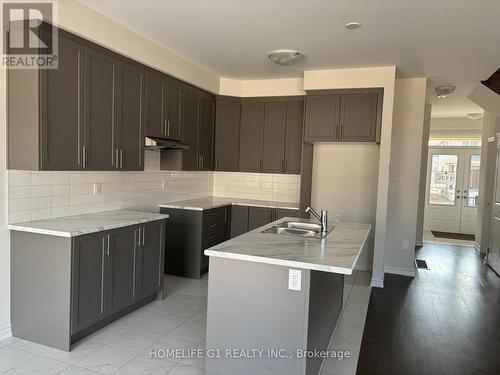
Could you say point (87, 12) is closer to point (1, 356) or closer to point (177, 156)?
point (177, 156)

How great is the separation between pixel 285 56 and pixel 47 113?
2.48 meters

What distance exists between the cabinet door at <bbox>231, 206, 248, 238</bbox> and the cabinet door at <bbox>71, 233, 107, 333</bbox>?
2.47 meters

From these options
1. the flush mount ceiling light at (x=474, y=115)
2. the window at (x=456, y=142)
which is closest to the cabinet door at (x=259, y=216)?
the flush mount ceiling light at (x=474, y=115)

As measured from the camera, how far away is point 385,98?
4574mm

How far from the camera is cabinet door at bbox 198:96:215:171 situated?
5.17 metres

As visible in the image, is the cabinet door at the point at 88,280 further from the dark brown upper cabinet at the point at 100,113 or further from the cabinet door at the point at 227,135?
the cabinet door at the point at 227,135

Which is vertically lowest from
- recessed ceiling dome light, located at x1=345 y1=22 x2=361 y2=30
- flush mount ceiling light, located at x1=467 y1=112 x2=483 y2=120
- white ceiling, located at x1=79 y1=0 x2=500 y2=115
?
recessed ceiling dome light, located at x1=345 y1=22 x2=361 y2=30

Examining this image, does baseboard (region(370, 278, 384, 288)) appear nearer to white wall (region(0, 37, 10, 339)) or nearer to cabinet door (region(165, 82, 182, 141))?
cabinet door (region(165, 82, 182, 141))

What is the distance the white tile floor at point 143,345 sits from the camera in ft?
8.54

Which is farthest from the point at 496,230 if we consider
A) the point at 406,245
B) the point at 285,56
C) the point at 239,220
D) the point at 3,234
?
the point at 3,234

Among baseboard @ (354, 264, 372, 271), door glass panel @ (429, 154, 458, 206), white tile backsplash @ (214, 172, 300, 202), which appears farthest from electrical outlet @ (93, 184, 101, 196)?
door glass panel @ (429, 154, 458, 206)

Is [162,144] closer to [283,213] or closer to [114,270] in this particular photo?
[114,270]

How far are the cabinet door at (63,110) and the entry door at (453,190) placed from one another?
873cm

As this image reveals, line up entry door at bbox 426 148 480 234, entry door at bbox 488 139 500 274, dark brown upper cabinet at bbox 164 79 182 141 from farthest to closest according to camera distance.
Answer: entry door at bbox 426 148 480 234
entry door at bbox 488 139 500 274
dark brown upper cabinet at bbox 164 79 182 141
